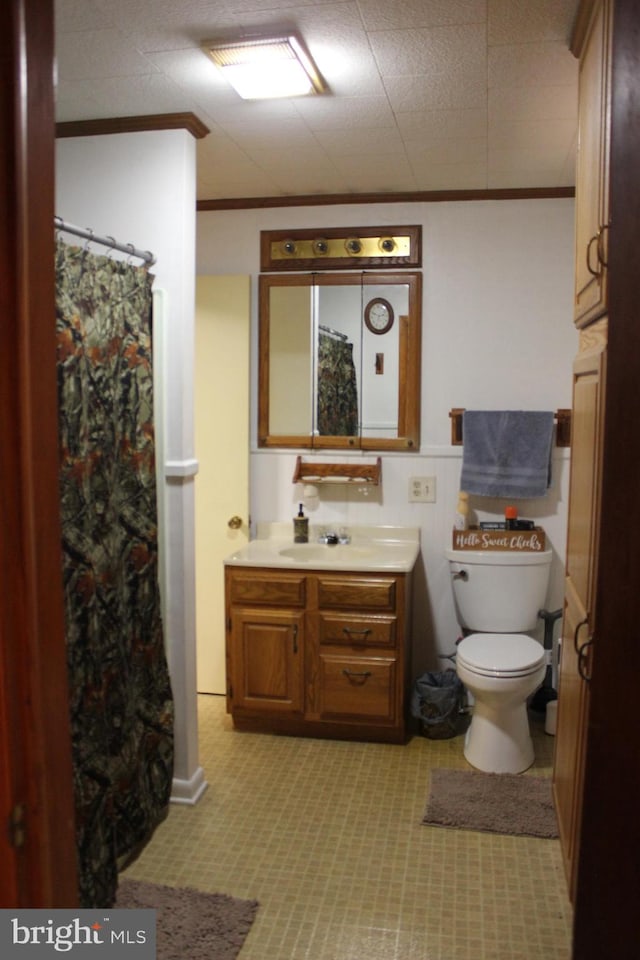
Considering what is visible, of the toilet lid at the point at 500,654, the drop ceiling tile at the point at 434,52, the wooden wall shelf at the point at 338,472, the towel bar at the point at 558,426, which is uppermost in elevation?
the drop ceiling tile at the point at 434,52

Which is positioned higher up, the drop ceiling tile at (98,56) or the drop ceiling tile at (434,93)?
the drop ceiling tile at (98,56)

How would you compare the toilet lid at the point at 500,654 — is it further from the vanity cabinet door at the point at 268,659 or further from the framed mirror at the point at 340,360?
the framed mirror at the point at 340,360

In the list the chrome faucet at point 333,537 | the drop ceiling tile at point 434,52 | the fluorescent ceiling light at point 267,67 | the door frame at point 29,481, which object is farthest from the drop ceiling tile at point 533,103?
the door frame at point 29,481

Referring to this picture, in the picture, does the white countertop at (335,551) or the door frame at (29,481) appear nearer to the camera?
the door frame at (29,481)

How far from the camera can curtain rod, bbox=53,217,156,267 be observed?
2.14 m

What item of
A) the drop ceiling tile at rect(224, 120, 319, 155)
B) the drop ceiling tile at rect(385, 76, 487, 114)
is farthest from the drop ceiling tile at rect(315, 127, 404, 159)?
the drop ceiling tile at rect(385, 76, 487, 114)

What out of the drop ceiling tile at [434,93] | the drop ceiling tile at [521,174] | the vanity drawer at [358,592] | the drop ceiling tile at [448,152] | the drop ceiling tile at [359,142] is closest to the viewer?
the drop ceiling tile at [434,93]

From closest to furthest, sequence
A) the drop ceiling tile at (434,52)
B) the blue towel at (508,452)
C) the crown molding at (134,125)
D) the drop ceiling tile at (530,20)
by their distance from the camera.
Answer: the drop ceiling tile at (530,20) < the drop ceiling tile at (434,52) < the crown molding at (134,125) < the blue towel at (508,452)

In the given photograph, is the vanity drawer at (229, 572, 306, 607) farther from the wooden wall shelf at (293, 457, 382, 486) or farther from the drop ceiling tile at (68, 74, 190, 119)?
the drop ceiling tile at (68, 74, 190, 119)

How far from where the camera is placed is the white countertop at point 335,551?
3.28 meters

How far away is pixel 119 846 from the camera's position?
247 cm

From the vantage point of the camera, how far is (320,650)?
331 centimetres

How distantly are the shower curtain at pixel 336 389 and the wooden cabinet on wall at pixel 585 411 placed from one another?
5.25ft

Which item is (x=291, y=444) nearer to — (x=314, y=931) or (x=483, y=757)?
(x=483, y=757)
